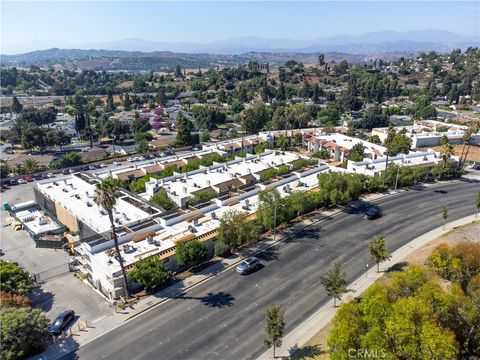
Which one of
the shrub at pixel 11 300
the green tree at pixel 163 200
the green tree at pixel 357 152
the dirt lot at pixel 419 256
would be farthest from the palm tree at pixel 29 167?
the dirt lot at pixel 419 256

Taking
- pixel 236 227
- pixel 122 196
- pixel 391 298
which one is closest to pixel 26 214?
pixel 122 196

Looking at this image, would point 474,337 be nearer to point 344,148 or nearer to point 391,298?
point 391,298

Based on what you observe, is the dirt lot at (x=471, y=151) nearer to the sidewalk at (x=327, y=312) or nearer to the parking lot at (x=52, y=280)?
the sidewalk at (x=327, y=312)

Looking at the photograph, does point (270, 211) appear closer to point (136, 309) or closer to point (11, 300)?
point (136, 309)

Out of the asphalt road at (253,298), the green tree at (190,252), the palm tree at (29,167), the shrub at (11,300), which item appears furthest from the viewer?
the palm tree at (29,167)

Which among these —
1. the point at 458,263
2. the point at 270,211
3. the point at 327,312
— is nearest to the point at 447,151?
the point at 270,211

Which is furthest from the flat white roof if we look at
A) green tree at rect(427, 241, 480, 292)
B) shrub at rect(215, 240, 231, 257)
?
green tree at rect(427, 241, 480, 292)
